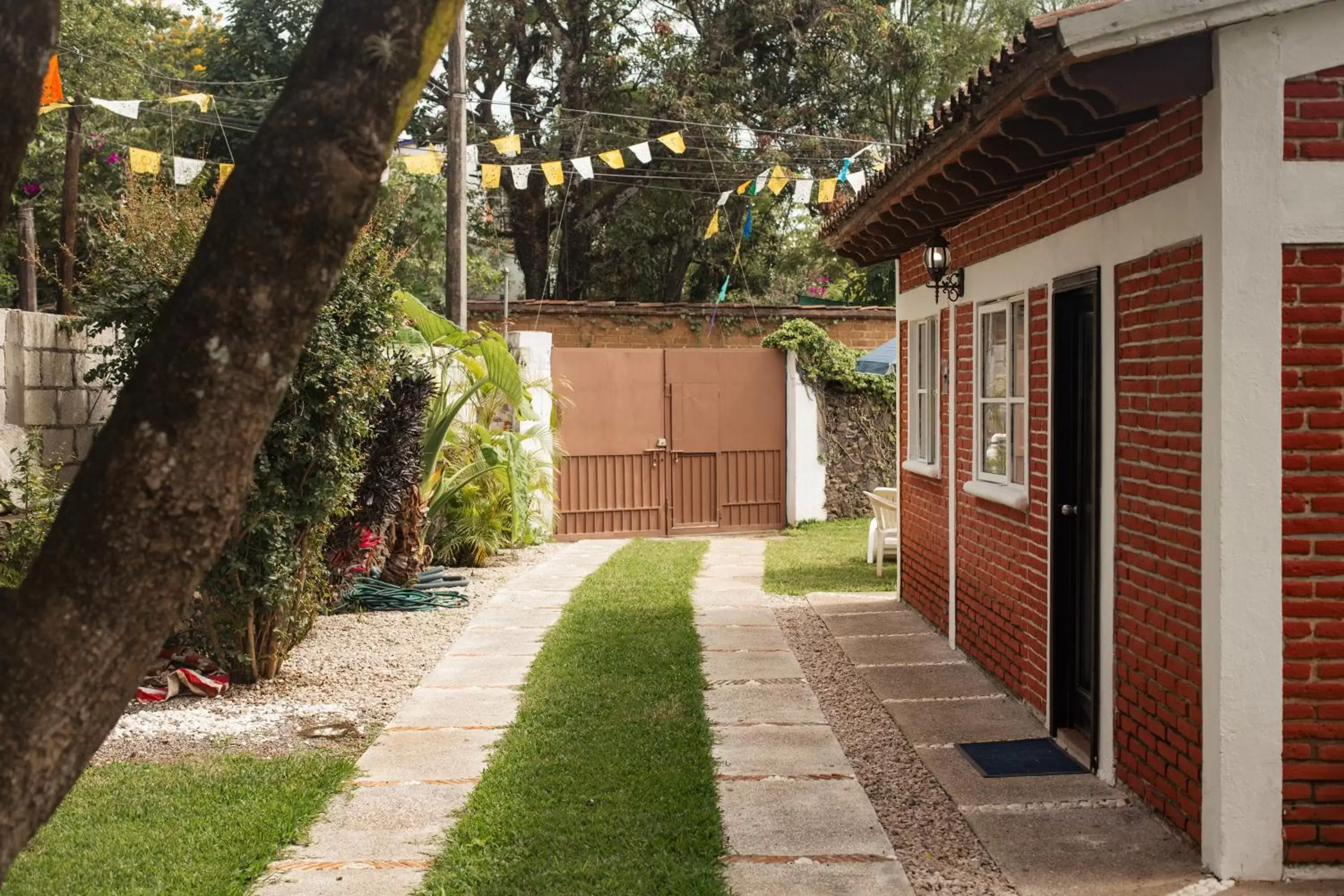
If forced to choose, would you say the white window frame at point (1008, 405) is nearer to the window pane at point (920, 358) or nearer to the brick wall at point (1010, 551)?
the brick wall at point (1010, 551)

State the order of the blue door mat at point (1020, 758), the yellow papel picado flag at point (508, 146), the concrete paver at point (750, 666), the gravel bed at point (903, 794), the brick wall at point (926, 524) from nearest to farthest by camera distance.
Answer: the gravel bed at point (903, 794), the blue door mat at point (1020, 758), the concrete paver at point (750, 666), the brick wall at point (926, 524), the yellow papel picado flag at point (508, 146)

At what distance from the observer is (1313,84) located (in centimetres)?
432

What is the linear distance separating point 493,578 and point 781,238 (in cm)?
1427

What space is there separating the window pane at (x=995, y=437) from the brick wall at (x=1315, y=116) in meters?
3.06

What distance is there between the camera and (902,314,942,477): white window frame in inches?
361

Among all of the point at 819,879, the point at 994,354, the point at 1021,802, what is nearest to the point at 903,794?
the point at 1021,802

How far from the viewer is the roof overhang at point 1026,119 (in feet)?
14.2

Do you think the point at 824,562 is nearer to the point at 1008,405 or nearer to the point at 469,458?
the point at 469,458

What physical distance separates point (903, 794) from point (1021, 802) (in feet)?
1.56

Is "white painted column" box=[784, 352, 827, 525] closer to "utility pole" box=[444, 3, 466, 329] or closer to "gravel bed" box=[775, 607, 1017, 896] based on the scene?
"utility pole" box=[444, 3, 466, 329]

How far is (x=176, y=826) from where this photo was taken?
16.3ft

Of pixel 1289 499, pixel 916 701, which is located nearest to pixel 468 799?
pixel 916 701

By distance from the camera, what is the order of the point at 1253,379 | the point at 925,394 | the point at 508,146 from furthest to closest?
the point at 508,146, the point at 925,394, the point at 1253,379

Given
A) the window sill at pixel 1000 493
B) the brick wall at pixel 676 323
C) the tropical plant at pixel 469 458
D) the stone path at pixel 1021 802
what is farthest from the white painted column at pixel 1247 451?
the brick wall at pixel 676 323
